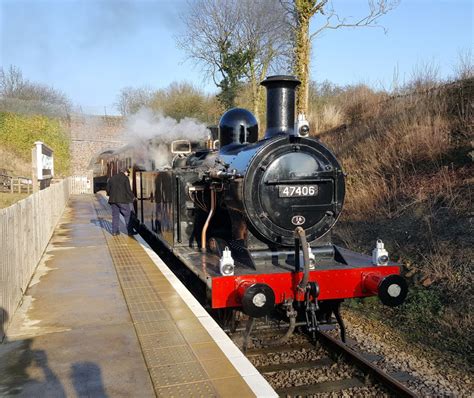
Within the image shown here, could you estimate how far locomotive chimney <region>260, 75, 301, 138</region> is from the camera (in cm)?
484

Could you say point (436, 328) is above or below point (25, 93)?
below

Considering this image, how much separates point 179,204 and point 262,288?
6.10ft

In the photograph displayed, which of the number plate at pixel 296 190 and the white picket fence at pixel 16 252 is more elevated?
the number plate at pixel 296 190

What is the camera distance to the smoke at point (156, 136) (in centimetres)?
793

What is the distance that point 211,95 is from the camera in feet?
89.0

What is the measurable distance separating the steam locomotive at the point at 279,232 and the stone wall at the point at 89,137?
93.7ft

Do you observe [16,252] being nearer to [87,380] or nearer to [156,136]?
[87,380]

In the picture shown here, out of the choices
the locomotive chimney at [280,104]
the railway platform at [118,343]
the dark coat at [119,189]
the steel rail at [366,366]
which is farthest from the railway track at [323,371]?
the dark coat at [119,189]

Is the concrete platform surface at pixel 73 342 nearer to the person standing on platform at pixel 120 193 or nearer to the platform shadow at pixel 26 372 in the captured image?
the platform shadow at pixel 26 372

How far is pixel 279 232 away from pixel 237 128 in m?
1.65

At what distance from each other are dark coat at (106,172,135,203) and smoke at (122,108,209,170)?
495mm

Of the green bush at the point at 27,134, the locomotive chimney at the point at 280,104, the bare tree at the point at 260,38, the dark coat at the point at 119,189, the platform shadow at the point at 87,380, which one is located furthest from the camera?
the green bush at the point at 27,134

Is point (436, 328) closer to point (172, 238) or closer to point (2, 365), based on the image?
point (172, 238)

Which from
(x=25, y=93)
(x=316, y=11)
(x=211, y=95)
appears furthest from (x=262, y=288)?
(x=25, y=93)
